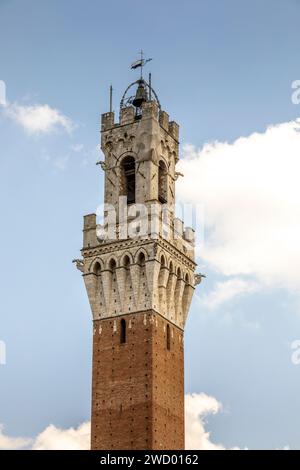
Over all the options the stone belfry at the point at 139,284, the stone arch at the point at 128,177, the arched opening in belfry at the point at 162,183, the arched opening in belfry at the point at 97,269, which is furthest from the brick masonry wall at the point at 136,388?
the stone arch at the point at 128,177

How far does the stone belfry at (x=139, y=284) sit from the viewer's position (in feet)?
213

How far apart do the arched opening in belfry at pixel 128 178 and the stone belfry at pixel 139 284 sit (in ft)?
0.20

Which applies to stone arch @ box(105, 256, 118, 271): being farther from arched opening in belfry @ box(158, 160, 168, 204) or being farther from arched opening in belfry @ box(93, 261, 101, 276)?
arched opening in belfry @ box(158, 160, 168, 204)

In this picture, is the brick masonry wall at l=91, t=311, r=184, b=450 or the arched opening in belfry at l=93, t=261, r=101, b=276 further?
the arched opening in belfry at l=93, t=261, r=101, b=276

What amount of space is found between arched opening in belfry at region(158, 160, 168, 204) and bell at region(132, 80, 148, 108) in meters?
4.57

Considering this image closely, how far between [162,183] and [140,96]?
240 inches

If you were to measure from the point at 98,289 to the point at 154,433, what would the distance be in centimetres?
983

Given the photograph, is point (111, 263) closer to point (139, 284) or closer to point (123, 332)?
point (139, 284)

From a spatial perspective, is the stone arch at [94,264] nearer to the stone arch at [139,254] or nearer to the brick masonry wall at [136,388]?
the stone arch at [139,254]

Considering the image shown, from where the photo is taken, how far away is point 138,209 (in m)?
69.2

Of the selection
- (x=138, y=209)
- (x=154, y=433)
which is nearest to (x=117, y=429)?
(x=154, y=433)

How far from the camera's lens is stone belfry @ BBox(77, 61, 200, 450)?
64.9 m

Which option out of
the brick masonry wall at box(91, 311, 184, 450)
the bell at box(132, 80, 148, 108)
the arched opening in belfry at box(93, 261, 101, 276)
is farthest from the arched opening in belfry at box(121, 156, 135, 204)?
the brick masonry wall at box(91, 311, 184, 450)
